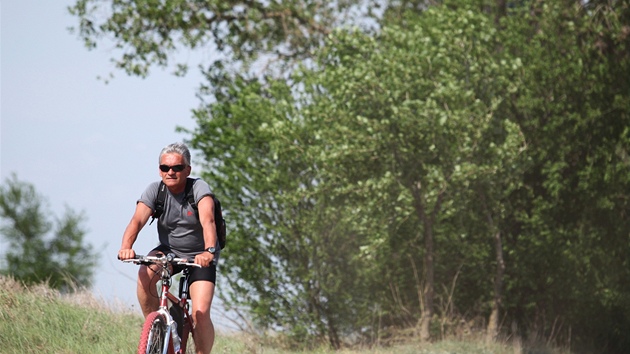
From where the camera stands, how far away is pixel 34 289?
11172mm

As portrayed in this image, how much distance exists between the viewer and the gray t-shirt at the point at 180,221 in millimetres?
6793

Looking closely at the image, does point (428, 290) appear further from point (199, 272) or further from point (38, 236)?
point (38, 236)

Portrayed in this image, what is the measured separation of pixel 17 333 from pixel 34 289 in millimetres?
2097

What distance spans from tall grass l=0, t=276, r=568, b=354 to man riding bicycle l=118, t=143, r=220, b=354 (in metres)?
2.42

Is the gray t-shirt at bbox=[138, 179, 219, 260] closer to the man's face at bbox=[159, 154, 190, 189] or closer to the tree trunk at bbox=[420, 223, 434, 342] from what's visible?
the man's face at bbox=[159, 154, 190, 189]

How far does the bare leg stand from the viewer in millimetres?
6770

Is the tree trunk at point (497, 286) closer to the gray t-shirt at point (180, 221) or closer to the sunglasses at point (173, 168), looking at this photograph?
the gray t-shirt at point (180, 221)

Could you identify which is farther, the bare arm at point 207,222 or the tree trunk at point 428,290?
the tree trunk at point 428,290

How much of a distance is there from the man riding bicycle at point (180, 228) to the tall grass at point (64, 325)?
7.94ft

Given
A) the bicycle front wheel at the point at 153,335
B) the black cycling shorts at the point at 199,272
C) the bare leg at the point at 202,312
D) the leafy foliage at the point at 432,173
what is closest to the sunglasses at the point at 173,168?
the black cycling shorts at the point at 199,272

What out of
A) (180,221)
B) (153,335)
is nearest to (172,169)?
(180,221)

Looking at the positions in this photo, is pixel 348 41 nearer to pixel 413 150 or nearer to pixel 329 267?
pixel 413 150

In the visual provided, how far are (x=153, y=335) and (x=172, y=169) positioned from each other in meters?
1.20

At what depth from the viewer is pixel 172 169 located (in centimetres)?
670
